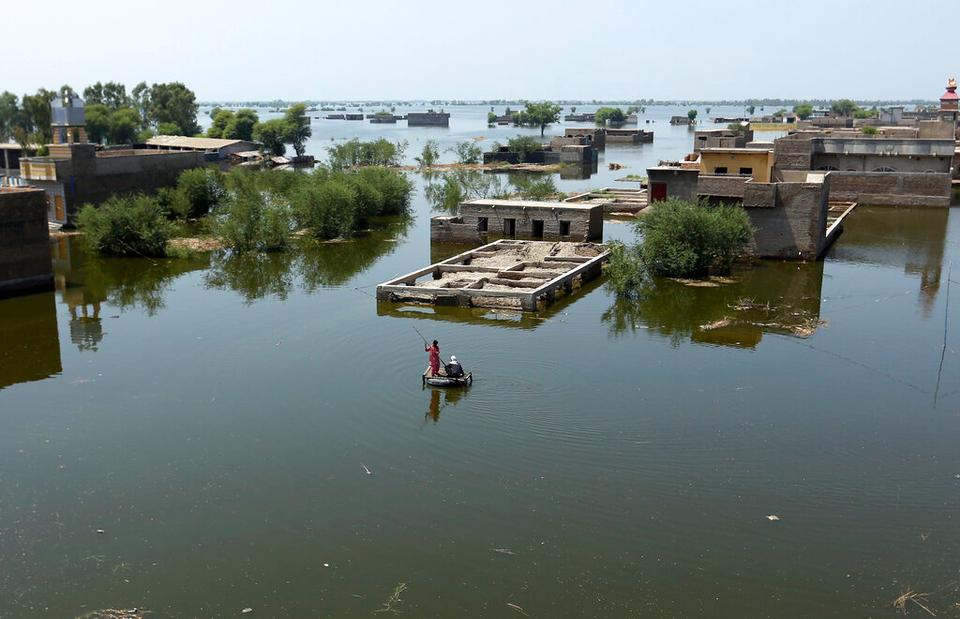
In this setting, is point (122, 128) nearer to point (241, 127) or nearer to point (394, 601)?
point (241, 127)

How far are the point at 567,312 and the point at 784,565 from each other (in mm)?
13256

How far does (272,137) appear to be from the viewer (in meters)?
84.6

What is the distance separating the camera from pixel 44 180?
37812 mm

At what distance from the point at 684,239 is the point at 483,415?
14.5 meters

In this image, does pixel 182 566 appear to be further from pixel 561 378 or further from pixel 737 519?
pixel 561 378

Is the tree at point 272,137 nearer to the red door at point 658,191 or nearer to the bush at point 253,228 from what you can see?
the bush at point 253,228

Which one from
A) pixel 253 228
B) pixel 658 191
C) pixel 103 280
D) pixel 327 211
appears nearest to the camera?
pixel 103 280

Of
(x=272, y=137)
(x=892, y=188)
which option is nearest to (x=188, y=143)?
(x=272, y=137)

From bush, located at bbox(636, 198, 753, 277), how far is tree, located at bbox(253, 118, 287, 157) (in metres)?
61.1

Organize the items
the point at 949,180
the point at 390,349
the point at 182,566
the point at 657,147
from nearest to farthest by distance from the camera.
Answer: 1. the point at 182,566
2. the point at 390,349
3. the point at 949,180
4. the point at 657,147

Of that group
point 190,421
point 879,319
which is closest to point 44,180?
point 190,421

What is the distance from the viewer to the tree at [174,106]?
93.8m

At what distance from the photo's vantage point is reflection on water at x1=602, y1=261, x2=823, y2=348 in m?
22.5

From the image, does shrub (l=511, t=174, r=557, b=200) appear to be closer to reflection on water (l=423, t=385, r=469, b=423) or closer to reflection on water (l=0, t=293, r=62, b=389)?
reflection on water (l=0, t=293, r=62, b=389)
